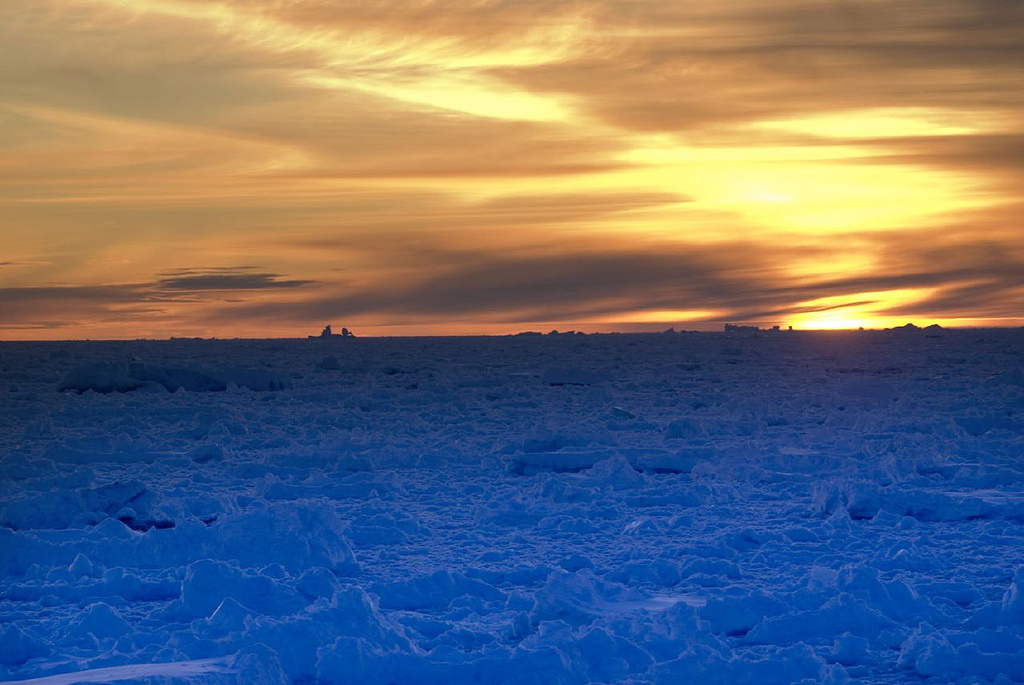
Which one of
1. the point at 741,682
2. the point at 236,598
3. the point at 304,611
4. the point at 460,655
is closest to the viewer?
the point at 741,682

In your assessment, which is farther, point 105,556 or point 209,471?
point 209,471

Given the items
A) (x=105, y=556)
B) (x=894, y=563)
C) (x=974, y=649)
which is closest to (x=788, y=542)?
(x=894, y=563)

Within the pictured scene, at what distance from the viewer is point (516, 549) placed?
618cm

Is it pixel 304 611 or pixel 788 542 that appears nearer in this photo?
pixel 304 611

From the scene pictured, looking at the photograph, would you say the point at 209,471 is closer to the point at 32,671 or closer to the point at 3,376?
Answer: the point at 32,671

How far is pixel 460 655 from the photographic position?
13.8 feet

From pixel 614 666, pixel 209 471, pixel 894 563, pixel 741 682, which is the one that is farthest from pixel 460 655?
pixel 209 471

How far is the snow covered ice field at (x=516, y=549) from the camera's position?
4168mm

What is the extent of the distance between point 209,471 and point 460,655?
5.38 meters

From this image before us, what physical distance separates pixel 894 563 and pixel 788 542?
716 millimetres

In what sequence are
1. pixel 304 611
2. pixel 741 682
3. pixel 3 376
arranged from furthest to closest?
pixel 3 376 < pixel 304 611 < pixel 741 682

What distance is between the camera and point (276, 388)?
19453mm

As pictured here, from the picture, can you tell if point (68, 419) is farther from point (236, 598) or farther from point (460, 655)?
point (460, 655)

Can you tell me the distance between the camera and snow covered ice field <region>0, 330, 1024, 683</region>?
417 cm
